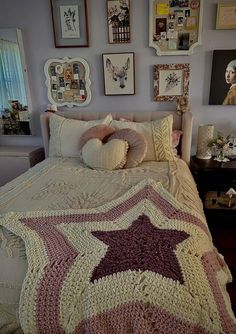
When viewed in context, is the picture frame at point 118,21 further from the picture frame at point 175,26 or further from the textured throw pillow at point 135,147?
the textured throw pillow at point 135,147

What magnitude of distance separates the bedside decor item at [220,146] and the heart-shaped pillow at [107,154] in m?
0.88

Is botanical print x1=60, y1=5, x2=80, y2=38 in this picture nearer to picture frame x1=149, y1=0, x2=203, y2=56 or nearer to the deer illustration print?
the deer illustration print

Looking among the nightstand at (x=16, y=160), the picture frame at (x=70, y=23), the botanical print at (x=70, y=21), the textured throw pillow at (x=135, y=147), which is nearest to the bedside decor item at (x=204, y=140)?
the textured throw pillow at (x=135, y=147)

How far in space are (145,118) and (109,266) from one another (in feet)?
5.89

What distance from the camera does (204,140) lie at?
2312mm

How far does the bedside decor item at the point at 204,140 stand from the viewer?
2287 millimetres

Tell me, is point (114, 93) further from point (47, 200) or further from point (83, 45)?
point (47, 200)

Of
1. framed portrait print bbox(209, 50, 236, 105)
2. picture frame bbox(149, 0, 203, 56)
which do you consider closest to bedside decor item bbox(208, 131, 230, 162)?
framed portrait print bbox(209, 50, 236, 105)

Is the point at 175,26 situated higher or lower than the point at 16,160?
higher

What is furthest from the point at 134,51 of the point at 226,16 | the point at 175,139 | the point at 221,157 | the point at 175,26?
the point at 221,157

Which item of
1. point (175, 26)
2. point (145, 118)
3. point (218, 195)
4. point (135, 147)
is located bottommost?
point (218, 195)

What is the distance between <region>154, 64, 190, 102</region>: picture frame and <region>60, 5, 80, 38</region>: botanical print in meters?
0.85

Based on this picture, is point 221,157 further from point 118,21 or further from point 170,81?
point 118,21

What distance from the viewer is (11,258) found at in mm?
901
